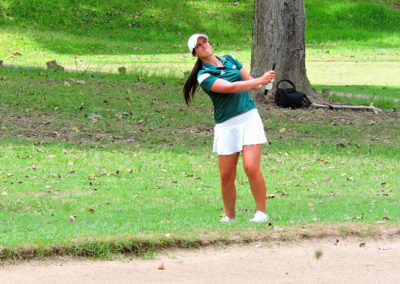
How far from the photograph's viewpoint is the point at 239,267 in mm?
5344

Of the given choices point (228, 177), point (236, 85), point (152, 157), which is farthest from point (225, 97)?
point (152, 157)

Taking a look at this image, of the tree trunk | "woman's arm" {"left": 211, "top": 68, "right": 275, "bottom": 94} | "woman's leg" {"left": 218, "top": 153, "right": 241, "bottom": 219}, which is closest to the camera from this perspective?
"woman's arm" {"left": 211, "top": 68, "right": 275, "bottom": 94}

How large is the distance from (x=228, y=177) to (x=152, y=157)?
14.1 ft

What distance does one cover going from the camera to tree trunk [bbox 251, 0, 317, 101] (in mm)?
15664

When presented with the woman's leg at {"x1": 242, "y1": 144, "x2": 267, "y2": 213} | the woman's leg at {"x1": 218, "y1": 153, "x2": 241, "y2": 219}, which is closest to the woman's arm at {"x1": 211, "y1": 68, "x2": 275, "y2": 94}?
the woman's leg at {"x1": 242, "y1": 144, "x2": 267, "y2": 213}

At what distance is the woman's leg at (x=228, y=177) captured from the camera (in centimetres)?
643

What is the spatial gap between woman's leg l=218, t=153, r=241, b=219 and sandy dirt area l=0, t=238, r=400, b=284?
38.2 inches

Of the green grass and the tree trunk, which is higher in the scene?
the tree trunk

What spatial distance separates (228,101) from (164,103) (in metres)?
8.91

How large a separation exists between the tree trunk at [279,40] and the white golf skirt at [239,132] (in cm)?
948

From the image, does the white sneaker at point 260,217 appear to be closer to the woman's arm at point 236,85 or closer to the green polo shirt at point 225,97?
the green polo shirt at point 225,97

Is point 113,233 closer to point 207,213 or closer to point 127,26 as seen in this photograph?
point 207,213

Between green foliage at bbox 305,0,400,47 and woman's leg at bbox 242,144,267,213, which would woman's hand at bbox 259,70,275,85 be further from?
green foliage at bbox 305,0,400,47

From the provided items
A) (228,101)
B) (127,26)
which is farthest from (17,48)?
(228,101)
